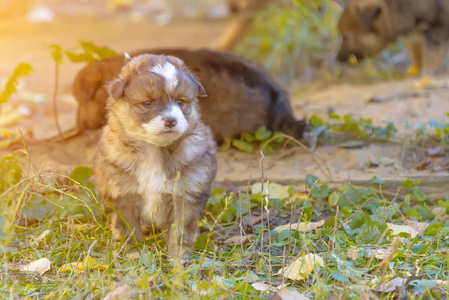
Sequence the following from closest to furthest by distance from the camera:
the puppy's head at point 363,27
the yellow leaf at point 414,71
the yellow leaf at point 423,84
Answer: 1. the yellow leaf at point 423,84
2. the yellow leaf at point 414,71
3. the puppy's head at point 363,27

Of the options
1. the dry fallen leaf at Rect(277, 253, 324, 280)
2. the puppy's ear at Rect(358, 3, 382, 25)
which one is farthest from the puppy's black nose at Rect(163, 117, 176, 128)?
the puppy's ear at Rect(358, 3, 382, 25)

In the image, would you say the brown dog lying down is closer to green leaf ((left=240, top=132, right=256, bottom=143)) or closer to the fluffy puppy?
green leaf ((left=240, top=132, right=256, bottom=143))

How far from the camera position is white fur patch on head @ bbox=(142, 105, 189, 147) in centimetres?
328

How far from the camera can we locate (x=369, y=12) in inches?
392

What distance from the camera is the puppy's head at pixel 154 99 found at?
10.9 ft

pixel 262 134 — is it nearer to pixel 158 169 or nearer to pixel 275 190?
pixel 275 190

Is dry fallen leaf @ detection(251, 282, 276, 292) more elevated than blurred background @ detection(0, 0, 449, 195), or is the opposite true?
dry fallen leaf @ detection(251, 282, 276, 292)

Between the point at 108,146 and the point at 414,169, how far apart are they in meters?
2.81

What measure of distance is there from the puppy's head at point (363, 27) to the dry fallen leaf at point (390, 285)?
712 centimetres

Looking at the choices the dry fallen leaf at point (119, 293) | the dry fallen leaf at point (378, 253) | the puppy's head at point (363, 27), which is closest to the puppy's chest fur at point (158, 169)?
the dry fallen leaf at point (119, 293)

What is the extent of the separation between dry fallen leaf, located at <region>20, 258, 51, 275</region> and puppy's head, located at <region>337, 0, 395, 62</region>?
24.3 ft

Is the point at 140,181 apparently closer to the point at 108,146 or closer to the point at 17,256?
the point at 108,146

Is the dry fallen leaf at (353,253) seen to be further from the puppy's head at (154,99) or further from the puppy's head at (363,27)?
the puppy's head at (363,27)

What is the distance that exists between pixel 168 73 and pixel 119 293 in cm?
126
